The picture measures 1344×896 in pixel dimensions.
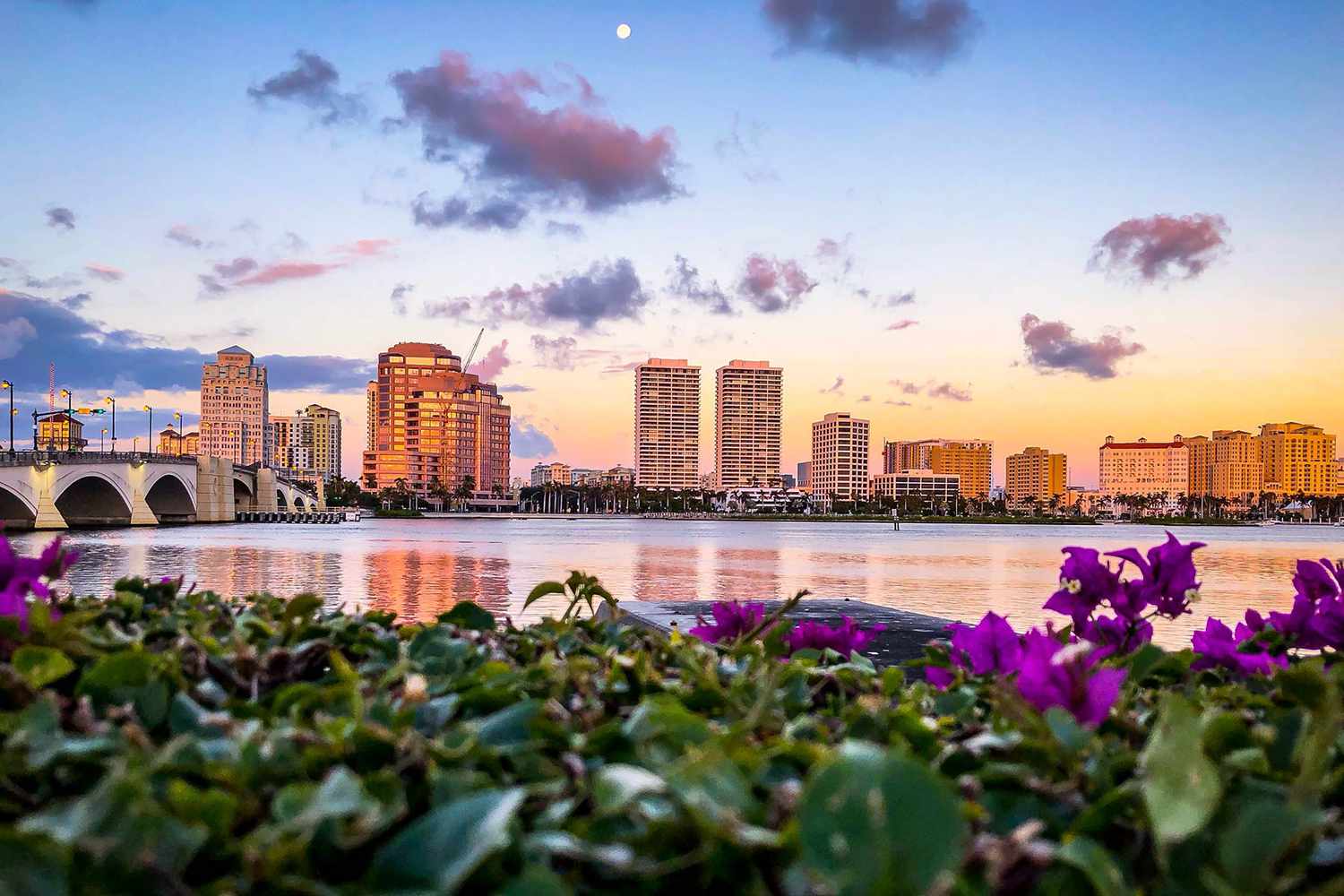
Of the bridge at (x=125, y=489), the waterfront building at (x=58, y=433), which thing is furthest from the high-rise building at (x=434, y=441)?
the bridge at (x=125, y=489)

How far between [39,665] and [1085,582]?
1539 mm

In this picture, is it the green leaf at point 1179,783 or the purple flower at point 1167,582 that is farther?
the purple flower at point 1167,582

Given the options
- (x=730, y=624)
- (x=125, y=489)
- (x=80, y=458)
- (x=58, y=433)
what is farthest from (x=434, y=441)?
(x=730, y=624)

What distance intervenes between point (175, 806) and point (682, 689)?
22.7 inches

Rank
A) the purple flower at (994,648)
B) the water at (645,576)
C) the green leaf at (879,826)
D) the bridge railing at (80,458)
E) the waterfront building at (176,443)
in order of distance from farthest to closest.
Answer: the waterfront building at (176,443) → the bridge railing at (80,458) → the water at (645,576) → the purple flower at (994,648) → the green leaf at (879,826)

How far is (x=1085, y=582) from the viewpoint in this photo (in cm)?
163

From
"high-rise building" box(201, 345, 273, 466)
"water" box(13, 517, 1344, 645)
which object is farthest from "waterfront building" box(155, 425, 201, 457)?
"water" box(13, 517, 1344, 645)

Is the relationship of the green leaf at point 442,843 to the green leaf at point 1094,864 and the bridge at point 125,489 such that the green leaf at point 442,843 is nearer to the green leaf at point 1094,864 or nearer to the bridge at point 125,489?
the green leaf at point 1094,864

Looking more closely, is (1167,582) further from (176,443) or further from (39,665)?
(176,443)

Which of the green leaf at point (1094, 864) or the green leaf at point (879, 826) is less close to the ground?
the green leaf at point (879, 826)

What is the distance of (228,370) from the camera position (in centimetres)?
19725

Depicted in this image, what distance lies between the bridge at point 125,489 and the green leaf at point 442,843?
1835 inches

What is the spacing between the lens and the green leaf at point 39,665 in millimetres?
899

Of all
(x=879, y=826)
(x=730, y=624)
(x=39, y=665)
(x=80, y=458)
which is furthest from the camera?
(x=80, y=458)
